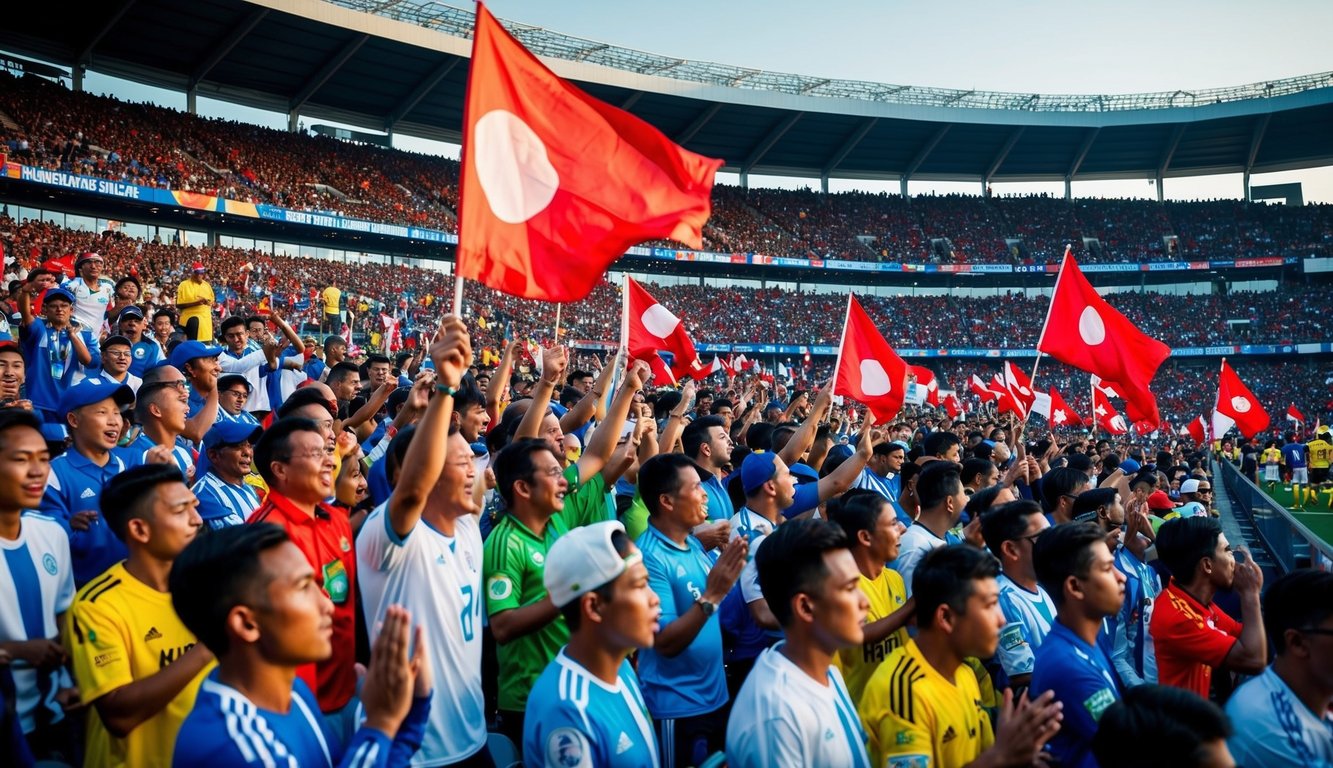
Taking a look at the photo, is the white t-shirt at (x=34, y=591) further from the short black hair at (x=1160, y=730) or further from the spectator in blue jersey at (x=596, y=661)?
the short black hair at (x=1160, y=730)

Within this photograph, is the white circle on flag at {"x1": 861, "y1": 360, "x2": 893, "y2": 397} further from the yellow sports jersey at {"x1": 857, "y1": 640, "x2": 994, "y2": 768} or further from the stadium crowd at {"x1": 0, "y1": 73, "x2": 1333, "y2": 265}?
the stadium crowd at {"x1": 0, "y1": 73, "x2": 1333, "y2": 265}

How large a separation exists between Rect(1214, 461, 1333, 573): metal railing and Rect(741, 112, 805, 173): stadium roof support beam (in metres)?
27.7

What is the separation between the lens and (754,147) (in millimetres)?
44656

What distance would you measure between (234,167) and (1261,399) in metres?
43.8

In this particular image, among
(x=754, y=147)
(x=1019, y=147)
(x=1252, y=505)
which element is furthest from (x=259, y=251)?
(x=1019, y=147)

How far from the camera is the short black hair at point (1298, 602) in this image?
3.23 meters

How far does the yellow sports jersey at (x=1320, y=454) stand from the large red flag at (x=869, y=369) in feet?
61.1

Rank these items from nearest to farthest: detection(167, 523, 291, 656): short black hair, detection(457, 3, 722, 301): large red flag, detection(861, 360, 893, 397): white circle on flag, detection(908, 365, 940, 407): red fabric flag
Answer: detection(167, 523, 291, 656): short black hair < detection(457, 3, 722, 301): large red flag < detection(861, 360, 893, 397): white circle on flag < detection(908, 365, 940, 407): red fabric flag

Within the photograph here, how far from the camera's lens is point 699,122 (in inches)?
1580

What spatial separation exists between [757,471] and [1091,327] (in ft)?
20.0

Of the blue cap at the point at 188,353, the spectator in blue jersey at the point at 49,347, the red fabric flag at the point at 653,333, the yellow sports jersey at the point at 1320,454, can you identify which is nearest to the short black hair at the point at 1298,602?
the blue cap at the point at 188,353

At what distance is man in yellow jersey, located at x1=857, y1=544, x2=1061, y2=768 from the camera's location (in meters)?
3.00

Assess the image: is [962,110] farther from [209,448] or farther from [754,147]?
[209,448]

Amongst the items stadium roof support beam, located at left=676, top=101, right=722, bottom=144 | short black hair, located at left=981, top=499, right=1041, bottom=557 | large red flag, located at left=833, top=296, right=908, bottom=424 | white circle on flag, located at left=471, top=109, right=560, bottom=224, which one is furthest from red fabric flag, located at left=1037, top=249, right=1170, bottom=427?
stadium roof support beam, located at left=676, top=101, right=722, bottom=144
